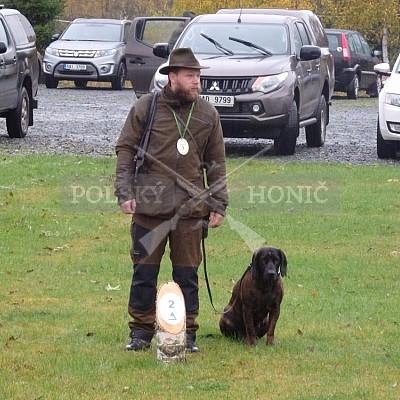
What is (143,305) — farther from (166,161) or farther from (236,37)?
(236,37)

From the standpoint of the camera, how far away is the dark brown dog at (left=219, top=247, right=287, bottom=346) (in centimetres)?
772

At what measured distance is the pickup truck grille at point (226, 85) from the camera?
1720 centimetres

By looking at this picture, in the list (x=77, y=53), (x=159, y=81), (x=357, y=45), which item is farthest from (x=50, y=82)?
(x=159, y=81)

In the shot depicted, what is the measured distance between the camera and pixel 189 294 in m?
7.80

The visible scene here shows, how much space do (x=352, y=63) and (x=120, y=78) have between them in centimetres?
650

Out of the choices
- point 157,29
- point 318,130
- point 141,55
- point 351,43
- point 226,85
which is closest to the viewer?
point 226,85

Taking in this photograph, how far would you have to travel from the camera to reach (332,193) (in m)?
15.0

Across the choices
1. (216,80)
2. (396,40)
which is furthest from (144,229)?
(396,40)

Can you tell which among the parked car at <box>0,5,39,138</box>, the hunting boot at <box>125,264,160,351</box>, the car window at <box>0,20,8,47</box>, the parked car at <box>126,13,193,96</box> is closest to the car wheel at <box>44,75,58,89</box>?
the parked car at <box>126,13,193,96</box>

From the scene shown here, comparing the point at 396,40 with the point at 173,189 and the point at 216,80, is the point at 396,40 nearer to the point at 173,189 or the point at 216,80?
the point at 216,80

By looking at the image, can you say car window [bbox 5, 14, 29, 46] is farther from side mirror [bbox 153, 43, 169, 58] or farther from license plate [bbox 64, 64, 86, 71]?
license plate [bbox 64, 64, 86, 71]

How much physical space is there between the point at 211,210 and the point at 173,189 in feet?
0.94

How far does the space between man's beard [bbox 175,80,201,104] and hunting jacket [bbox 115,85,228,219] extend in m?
0.03

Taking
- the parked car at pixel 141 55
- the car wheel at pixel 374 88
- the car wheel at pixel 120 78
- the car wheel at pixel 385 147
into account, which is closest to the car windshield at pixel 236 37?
the car wheel at pixel 385 147
